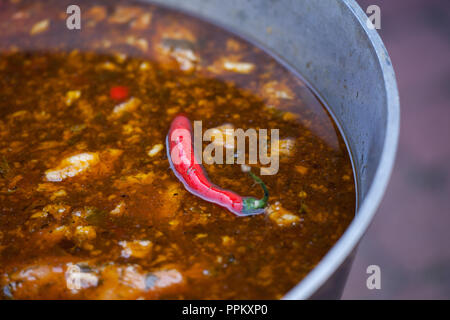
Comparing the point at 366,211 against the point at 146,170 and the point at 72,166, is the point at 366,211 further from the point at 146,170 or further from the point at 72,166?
the point at 72,166

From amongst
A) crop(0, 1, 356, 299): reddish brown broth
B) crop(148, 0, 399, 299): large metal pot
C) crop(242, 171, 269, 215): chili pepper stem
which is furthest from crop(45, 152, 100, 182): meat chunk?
crop(148, 0, 399, 299): large metal pot

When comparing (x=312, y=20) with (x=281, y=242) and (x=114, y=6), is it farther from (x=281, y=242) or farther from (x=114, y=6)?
(x=114, y=6)

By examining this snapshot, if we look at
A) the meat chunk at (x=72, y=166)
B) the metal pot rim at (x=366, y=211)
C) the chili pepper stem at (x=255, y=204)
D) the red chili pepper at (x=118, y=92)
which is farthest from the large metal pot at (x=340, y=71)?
the meat chunk at (x=72, y=166)

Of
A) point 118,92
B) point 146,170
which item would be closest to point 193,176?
point 146,170

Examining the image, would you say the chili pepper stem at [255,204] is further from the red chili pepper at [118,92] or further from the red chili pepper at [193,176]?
the red chili pepper at [118,92]

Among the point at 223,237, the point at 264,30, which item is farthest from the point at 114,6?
the point at 223,237

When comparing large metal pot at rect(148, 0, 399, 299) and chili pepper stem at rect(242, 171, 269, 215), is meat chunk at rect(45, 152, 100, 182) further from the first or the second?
large metal pot at rect(148, 0, 399, 299)
